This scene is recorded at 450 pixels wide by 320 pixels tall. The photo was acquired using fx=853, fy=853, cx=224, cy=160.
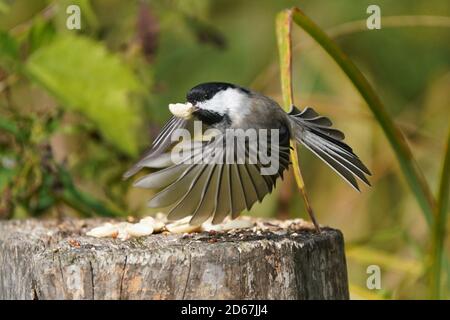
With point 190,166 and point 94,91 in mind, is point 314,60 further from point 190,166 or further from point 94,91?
point 190,166

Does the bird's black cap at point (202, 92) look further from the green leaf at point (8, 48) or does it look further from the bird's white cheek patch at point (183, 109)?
the green leaf at point (8, 48)

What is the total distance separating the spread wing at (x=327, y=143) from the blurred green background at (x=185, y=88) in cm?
34

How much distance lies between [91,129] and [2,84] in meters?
0.30

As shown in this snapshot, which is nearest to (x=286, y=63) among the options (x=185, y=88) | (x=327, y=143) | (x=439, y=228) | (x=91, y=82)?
(x=327, y=143)

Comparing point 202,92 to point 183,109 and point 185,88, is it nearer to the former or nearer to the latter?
point 183,109

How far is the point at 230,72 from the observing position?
147 inches

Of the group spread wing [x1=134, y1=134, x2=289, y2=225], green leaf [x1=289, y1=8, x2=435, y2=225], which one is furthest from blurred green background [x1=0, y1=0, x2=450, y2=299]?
spread wing [x1=134, y1=134, x2=289, y2=225]

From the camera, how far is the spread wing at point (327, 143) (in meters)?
1.75

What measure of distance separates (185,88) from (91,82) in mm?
1259

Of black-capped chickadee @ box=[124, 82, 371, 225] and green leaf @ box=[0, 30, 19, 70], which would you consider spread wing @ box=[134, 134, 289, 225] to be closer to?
black-capped chickadee @ box=[124, 82, 371, 225]

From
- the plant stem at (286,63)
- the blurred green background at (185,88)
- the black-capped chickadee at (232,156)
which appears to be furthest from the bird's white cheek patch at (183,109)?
the blurred green background at (185,88)

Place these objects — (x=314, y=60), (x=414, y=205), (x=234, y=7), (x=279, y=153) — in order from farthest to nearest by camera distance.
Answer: (x=234, y=7)
(x=314, y=60)
(x=414, y=205)
(x=279, y=153)

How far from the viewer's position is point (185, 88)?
12.0 ft
